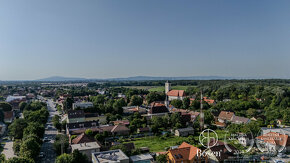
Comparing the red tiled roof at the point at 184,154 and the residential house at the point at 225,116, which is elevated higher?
the red tiled roof at the point at 184,154

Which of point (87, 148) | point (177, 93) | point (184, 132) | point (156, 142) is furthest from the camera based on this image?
point (177, 93)

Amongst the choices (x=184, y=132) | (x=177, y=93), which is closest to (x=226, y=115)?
(x=184, y=132)

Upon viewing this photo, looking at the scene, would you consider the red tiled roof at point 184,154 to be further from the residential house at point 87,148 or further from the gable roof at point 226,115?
the gable roof at point 226,115

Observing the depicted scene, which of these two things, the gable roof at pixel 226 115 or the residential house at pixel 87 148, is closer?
the residential house at pixel 87 148

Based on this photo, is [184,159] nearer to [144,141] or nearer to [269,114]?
[144,141]

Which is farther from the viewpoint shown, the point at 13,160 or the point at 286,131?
the point at 286,131

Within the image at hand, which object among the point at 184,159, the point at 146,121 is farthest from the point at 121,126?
the point at 184,159

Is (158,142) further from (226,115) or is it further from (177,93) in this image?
(177,93)

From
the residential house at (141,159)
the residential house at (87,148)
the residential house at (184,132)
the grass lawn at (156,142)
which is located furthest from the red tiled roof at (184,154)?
the residential house at (184,132)
